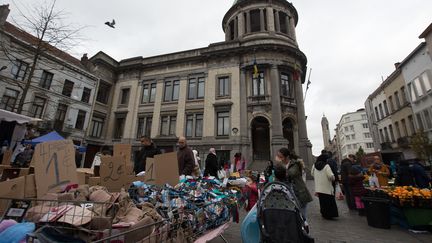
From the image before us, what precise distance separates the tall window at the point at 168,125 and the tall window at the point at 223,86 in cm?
551

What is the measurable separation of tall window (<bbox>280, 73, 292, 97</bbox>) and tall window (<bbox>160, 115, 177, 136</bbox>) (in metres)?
11.3

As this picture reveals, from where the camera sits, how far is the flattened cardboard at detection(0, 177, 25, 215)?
249cm

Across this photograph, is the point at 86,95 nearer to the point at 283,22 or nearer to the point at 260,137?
the point at 260,137

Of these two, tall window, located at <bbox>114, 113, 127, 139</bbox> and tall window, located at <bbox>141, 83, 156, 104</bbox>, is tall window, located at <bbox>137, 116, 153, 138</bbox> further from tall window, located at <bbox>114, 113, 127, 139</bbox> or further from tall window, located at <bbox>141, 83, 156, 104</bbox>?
tall window, located at <bbox>114, 113, 127, 139</bbox>

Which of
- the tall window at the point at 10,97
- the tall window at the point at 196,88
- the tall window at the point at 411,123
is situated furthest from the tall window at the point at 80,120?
the tall window at the point at 411,123

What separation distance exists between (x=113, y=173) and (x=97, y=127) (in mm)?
22814

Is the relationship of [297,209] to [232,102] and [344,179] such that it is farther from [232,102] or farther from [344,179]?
[232,102]

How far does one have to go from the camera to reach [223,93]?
2031 centimetres

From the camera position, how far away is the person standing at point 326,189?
6.09 metres

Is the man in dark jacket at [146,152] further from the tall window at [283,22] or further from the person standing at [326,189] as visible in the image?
the tall window at [283,22]

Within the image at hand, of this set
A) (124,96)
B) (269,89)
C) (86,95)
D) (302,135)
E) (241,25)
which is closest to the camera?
(302,135)

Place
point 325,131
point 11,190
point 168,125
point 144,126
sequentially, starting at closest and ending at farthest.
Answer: point 11,190, point 168,125, point 144,126, point 325,131

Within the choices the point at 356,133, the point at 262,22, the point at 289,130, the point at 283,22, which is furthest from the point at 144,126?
the point at 356,133

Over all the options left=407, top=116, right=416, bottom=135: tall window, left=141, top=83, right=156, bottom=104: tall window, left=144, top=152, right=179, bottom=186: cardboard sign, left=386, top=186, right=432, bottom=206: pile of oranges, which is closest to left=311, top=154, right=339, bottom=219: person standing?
left=386, top=186, right=432, bottom=206: pile of oranges
